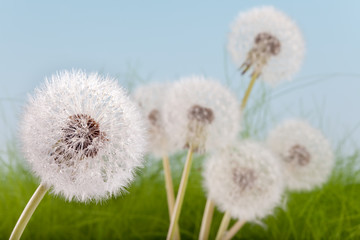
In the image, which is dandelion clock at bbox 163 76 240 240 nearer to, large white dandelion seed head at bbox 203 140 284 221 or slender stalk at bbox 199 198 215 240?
large white dandelion seed head at bbox 203 140 284 221

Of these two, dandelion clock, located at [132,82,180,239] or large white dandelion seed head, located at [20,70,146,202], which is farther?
dandelion clock, located at [132,82,180,239]

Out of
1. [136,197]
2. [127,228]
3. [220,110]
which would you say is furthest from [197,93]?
[136,197]

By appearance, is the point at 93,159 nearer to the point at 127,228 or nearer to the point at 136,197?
the point at 127,228

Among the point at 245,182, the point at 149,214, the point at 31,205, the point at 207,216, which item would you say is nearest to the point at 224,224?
the point at 207,216

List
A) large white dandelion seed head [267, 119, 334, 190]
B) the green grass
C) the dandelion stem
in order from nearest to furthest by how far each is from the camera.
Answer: the dandelion stem, large white dandelion seed head [267, 119, 334, 190], the green grass

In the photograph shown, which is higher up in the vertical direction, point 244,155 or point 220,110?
point 220,110

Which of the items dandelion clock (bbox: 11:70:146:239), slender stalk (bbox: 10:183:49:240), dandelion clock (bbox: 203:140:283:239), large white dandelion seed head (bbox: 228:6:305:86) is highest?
large white dandelion seed head (bbox: 228:6:305:86)

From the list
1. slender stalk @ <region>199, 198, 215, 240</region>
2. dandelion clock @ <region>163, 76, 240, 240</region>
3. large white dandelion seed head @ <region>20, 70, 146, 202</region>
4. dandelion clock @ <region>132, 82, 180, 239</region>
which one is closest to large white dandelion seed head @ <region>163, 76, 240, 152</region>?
dandelion clock @ <region>163, 76, 240, 240</region>

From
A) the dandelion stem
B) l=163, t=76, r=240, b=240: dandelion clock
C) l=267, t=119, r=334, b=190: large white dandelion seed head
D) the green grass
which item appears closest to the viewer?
l=163, t=76, r=240, b=240: dandelion clock
